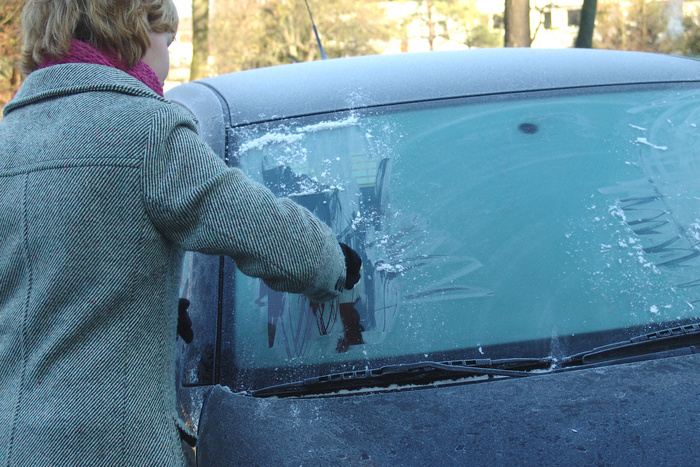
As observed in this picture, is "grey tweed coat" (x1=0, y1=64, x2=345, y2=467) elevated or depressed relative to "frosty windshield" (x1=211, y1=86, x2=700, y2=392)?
elevated

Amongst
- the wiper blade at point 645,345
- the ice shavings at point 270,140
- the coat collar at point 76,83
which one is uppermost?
the coat collar at point 76,83

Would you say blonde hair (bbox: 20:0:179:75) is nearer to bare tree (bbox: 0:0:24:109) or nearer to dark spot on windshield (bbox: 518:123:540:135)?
dark spot on windshield (bbox: 518:123:540:135)

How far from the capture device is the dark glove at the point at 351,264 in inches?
60.0

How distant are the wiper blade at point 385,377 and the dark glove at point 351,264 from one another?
0.20m

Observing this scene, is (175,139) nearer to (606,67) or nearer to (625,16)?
(606,67)

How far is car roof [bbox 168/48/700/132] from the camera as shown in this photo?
6.26 feet

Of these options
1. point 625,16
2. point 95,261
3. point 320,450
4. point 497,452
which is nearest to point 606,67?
point 497,452

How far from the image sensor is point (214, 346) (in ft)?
5.02

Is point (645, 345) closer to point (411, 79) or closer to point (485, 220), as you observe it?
point (485, 220)

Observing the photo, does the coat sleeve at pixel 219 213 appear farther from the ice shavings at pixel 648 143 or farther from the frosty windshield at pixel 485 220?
the ice shavings at pixel 648 143

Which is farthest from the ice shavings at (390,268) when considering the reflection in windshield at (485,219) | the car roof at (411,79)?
the car roof at (411,79)

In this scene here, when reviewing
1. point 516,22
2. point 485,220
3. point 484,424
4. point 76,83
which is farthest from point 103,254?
point 516,22

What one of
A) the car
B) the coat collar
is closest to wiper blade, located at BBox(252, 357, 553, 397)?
the car

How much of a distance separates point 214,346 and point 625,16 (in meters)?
28.9
